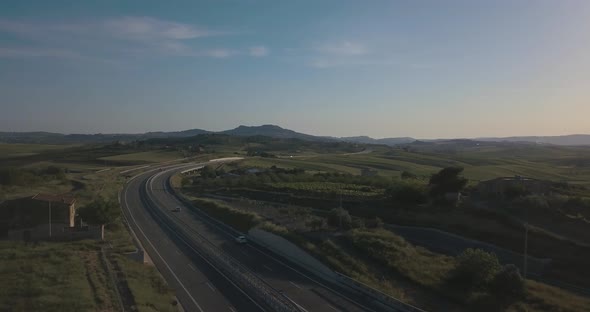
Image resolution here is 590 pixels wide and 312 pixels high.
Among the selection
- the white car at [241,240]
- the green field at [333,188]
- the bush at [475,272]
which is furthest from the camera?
the green field at [333,188]

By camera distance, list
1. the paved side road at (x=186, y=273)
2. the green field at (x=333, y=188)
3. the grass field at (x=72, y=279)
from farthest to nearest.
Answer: the green field at (x=333, y=188) → the paved side road at (x=186, y=273) → the grass field at (x=72, y=279)

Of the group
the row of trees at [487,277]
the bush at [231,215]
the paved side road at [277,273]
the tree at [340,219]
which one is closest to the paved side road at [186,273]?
the paved side road at [277,273]

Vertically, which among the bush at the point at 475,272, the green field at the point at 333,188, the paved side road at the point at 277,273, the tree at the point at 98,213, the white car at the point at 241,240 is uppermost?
the tree at the point at 98,213

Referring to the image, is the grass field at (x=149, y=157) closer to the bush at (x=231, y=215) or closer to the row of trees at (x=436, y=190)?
the bush at (x=231, y=215)

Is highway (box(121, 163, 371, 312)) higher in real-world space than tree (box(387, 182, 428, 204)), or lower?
lower

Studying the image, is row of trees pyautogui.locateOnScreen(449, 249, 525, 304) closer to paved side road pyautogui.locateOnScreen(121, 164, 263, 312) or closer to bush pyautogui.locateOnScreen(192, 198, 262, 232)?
paved side road pyautogui.locateOnScreen(121, 164, 263, 312)

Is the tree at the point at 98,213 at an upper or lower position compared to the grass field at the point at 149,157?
lower

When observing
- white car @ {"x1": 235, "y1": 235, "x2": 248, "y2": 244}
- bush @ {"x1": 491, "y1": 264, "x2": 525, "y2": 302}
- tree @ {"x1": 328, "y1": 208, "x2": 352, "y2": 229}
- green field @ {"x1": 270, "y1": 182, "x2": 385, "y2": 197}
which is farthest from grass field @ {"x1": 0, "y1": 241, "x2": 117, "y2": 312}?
green field @ {"x1": 270, "y1": 182, "x2": 385, "y2": 197}
